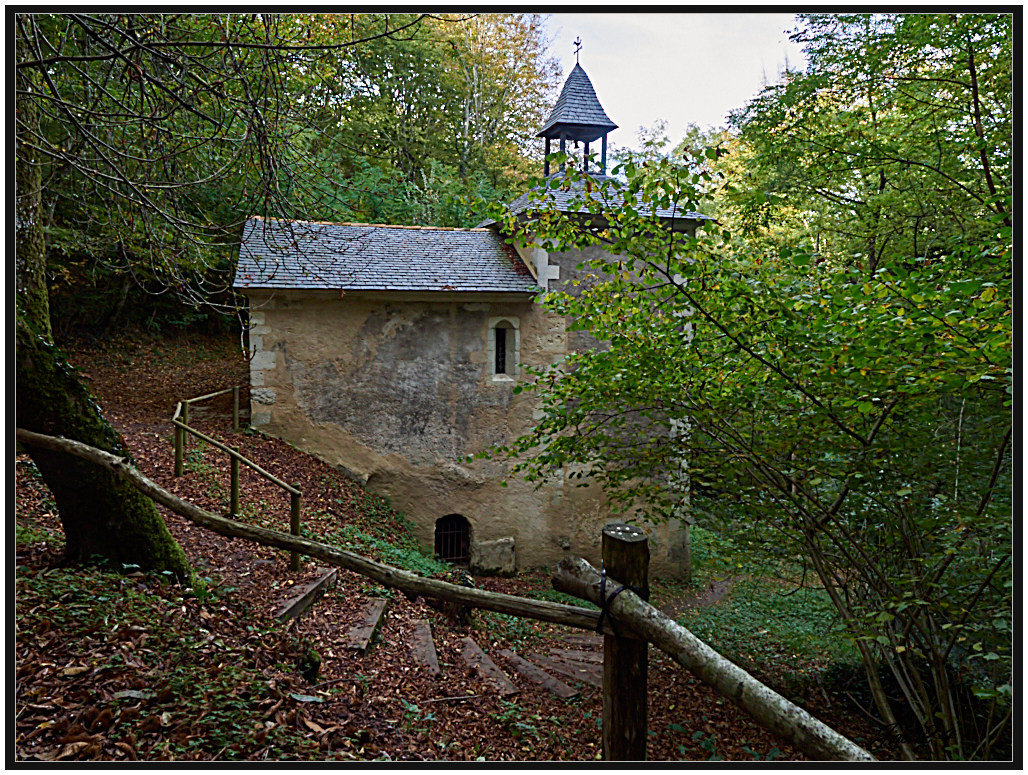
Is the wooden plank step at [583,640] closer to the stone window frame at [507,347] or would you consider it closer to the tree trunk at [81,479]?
the stone window frame at [507,347]

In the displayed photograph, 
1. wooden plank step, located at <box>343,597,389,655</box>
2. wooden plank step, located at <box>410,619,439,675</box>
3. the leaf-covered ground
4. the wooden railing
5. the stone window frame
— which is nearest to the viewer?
the leaf-covered ground

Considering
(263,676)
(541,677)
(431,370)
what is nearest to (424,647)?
(541,677)

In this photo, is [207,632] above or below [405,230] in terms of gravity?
below

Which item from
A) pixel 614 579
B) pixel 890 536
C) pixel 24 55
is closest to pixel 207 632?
pixel 614 579

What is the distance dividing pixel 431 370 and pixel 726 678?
7.22m

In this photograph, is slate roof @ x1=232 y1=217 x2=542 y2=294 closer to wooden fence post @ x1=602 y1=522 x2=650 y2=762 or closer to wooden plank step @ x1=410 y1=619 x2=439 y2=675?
wooden plank step @ x1=410 y1=619 x2=439 y2=675

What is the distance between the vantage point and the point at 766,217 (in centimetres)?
851

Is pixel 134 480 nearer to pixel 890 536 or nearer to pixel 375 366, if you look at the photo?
pixel 890 536

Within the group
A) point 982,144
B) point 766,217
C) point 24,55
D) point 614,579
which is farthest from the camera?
point 766,217

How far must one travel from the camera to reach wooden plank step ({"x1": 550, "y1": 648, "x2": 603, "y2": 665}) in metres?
5.88

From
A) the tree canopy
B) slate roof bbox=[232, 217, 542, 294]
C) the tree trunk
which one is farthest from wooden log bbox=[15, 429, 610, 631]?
slate roof bbox=[232, 217, 542, 294]

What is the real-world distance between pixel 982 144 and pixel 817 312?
3542 mm

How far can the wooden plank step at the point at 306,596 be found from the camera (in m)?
4.53

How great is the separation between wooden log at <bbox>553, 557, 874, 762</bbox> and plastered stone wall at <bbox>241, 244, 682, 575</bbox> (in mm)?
6194
